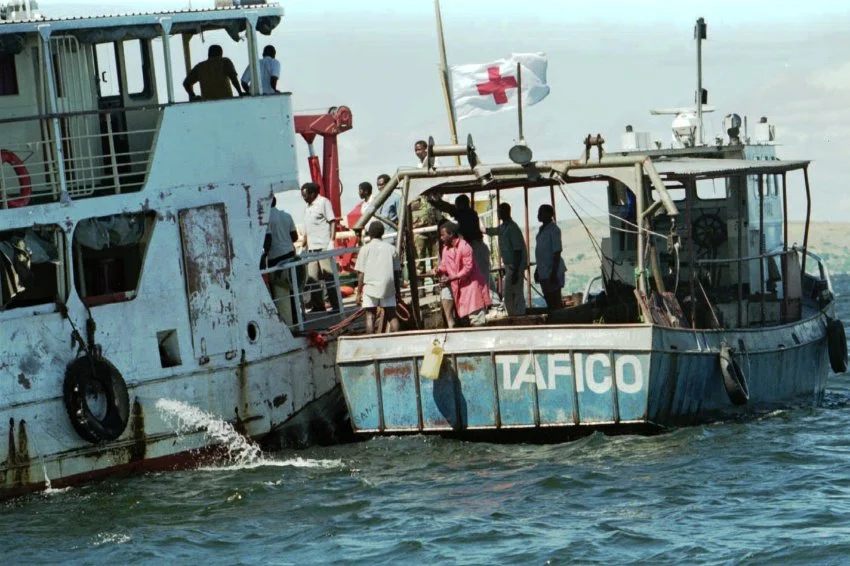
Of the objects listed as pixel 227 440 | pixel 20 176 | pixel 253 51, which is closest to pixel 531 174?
pixel 253 51

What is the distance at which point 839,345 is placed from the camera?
23.8 metres

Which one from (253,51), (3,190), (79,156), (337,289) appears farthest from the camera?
(337,289)

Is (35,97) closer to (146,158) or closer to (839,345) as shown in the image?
(146,158)

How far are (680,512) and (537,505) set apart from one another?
137 cm

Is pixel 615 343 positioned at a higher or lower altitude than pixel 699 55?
lower

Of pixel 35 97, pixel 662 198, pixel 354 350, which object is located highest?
pixel 35 97

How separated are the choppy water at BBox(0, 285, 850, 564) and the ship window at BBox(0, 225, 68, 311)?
7.06ft

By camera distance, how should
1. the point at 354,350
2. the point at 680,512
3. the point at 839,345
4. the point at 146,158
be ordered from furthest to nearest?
the point at 839,345
the point at 146,158
the point at 354,350
the point at 680,512

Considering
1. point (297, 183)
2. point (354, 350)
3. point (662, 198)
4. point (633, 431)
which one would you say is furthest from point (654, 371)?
point (297, 183)

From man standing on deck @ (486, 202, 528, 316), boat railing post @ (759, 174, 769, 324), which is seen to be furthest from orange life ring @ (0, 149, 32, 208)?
boat railing post @ (759, 174, 769, 324)

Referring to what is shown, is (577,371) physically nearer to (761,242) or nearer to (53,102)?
(761,242)

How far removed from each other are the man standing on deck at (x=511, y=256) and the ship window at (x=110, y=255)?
478 cm

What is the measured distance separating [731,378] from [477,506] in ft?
15.1

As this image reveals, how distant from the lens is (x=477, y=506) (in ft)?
50.8
